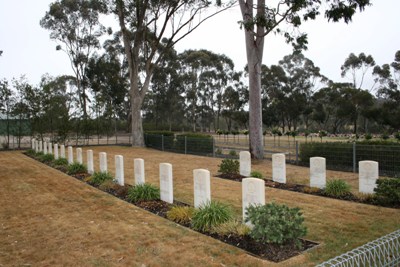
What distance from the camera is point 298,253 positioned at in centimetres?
546

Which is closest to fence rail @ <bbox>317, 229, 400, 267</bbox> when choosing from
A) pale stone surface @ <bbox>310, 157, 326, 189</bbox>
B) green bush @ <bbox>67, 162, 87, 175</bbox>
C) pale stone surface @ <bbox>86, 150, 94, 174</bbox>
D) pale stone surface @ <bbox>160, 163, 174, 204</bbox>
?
pale stone surface @ <bbox>160, 163, 174, 204</bbox>

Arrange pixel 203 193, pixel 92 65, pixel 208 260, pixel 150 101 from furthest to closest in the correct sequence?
pixel 150 101, pixel 92 65, pixel 203 193, pixel 208 260

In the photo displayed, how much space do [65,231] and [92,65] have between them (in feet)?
145

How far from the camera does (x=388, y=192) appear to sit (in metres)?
8.23

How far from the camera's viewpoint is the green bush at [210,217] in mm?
6707

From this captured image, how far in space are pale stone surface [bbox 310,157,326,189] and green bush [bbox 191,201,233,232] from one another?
4384 mm

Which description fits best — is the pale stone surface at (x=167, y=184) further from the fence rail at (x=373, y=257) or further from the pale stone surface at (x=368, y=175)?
the pale stone surface at (x=368, y=175)

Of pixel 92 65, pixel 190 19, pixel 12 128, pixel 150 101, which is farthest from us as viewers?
pixel 150 101

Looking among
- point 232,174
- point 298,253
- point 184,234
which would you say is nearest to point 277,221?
point 298,253

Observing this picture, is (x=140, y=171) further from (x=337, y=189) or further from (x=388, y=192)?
(x=388, y=192)

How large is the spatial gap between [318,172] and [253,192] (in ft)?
15.1

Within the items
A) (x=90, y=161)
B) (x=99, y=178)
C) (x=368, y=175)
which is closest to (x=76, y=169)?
(x=90, y=161)

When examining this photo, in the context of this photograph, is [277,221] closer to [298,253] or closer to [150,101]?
[298,253]

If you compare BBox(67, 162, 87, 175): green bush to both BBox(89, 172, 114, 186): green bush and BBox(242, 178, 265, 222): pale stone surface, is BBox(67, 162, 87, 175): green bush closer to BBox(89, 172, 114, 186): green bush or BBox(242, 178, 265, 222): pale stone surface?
BBox(89, 172, 114, 186): green bush
